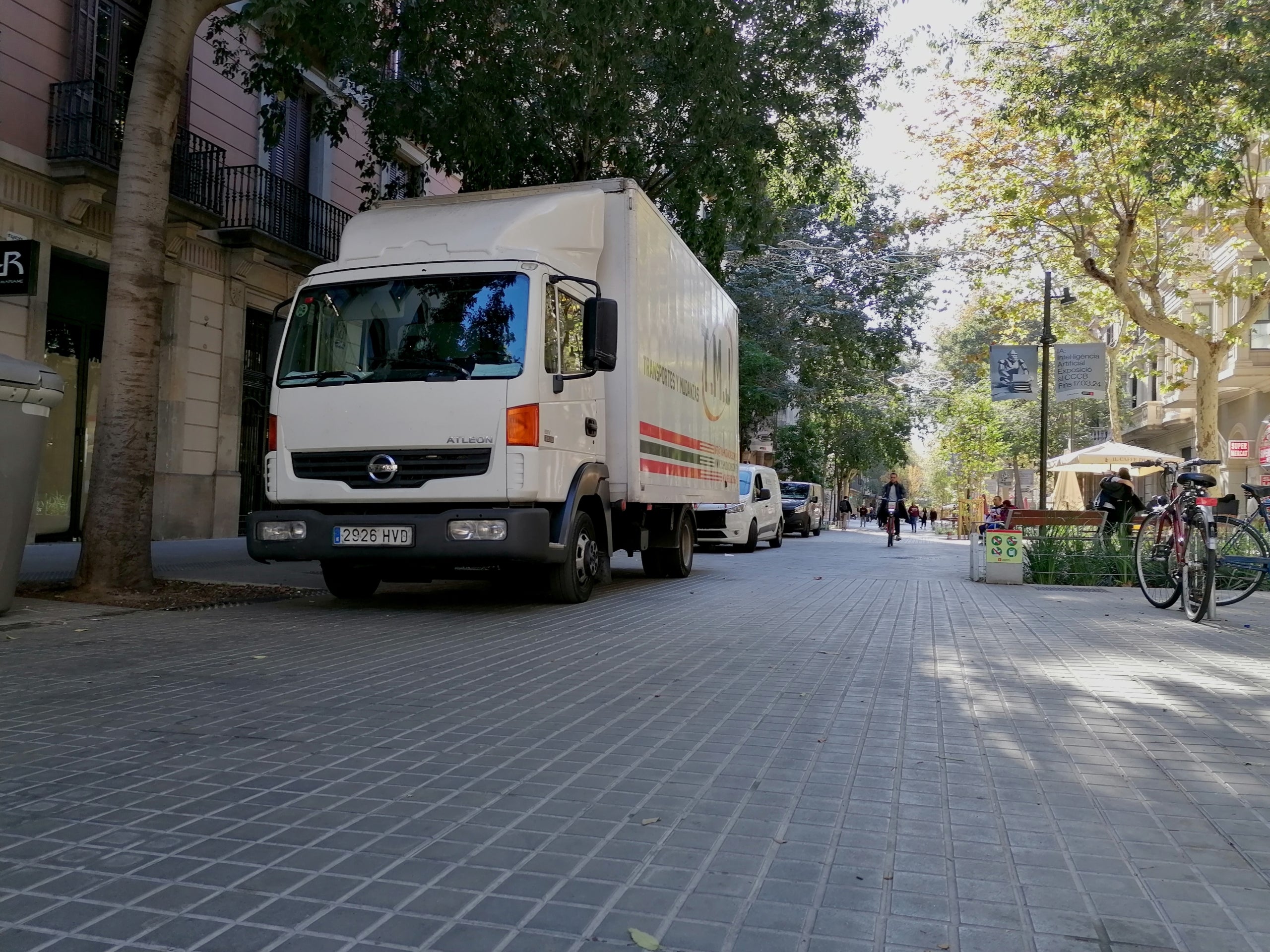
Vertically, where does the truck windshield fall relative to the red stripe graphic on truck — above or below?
above

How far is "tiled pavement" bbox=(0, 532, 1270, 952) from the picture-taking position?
99.0 inches

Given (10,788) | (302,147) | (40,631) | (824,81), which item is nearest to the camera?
(10,788)

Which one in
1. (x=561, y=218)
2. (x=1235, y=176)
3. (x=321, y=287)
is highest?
(x=1235, y=176)

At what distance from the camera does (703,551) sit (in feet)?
70.8

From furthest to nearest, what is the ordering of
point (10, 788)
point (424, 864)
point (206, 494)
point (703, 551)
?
point (703, 551), point (206, 494), point (10, 788), point (424, 864)

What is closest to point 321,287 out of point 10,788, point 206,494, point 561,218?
point 561,218

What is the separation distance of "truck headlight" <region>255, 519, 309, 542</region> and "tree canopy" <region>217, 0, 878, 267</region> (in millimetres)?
4412

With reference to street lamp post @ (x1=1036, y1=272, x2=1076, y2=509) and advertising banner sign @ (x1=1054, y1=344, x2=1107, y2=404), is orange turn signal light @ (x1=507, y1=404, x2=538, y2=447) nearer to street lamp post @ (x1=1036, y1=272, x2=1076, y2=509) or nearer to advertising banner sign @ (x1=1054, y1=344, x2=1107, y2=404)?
street lamp post @ (x1=1036, y1=272, x2=1076, y2=509)

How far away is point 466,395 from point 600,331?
126 centimetres

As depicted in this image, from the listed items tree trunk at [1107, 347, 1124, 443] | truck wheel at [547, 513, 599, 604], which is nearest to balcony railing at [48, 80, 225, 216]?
truck wheel at [547, 513, 599, 604]

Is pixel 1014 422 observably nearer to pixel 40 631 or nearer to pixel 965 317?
pixel 965 317

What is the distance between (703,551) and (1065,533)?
9.10m

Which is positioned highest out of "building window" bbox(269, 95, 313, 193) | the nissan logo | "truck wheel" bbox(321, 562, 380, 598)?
"building window" bbox(269, 95, 313, 193)

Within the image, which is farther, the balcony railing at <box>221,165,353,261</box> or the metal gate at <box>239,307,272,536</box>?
the metal gate at <box>239,307,272,536</box>
